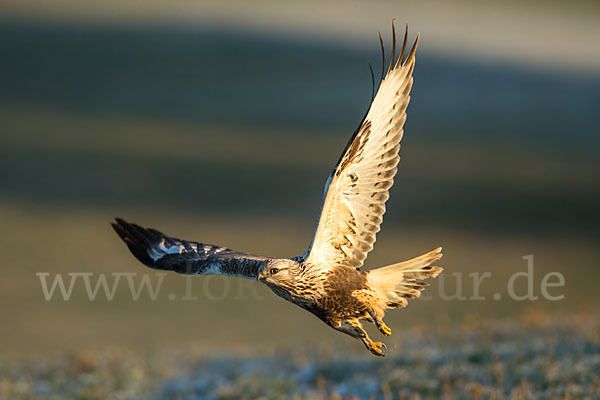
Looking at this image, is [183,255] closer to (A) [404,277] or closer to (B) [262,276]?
(B) [262,276]

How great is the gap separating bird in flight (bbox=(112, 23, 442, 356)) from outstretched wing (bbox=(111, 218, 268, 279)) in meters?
0.02

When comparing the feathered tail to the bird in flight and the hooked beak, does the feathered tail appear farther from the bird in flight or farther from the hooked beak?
the hooked beak

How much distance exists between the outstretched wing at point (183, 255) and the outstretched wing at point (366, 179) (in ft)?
1.96

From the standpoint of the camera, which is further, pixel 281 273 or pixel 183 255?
pixel 183 255

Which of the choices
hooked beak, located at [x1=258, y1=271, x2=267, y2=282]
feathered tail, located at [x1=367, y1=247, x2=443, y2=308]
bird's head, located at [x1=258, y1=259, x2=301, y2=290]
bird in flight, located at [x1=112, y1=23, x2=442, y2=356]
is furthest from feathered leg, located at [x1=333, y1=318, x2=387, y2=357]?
hooked beak, located at [x1=258, y1=271, x2=267, y2=282]

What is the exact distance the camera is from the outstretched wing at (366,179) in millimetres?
5227

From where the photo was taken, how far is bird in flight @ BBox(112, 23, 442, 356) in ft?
17.0

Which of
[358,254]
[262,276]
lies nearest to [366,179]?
[358,254]

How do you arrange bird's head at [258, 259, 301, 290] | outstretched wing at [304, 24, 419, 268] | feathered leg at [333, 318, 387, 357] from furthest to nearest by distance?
1. feathered leg at [333, 318, 387, 357]
2. outstretched wing at [304, 24, 419, 268]
3. bird's head at [258, 259, 301, 290]

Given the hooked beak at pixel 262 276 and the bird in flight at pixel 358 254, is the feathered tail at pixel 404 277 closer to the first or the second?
the bird in flight at pixel 358 254

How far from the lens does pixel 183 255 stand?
672 cm

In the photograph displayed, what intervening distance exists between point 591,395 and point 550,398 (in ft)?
1.27

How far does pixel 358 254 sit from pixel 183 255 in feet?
6.83

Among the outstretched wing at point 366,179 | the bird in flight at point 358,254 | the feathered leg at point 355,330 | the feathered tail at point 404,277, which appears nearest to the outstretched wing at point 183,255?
the bird in flight at point 358,254
